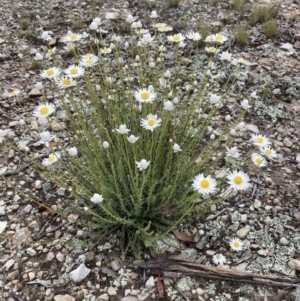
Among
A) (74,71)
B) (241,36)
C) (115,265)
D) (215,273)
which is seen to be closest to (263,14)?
(241,36)

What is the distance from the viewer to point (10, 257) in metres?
2.45

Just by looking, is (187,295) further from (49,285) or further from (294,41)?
(294,41)

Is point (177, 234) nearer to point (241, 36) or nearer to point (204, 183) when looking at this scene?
point (204, 183)

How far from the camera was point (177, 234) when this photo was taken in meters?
2.49

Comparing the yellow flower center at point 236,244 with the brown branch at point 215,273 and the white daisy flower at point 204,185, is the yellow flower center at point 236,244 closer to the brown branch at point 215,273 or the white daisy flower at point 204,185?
the brown branch at point 215,273

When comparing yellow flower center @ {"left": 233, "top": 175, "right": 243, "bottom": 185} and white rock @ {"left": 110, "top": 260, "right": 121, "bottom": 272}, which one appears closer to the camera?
yellow flower center @ {"left": 233, "top": 175, "right": 243, "bottom": 185}

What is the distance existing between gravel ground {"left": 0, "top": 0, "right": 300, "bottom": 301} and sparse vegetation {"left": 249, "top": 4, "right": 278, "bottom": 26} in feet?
2.42

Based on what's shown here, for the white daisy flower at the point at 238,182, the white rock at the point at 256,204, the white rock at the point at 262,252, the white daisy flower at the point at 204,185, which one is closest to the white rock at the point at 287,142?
the white rock at the point at 256,204

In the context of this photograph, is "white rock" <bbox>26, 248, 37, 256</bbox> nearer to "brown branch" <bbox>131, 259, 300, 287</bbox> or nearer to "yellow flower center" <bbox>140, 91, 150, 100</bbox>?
"brown branch" <bbox>131, 259, 300, 287</bbox>

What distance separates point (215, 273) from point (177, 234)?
0.34 m

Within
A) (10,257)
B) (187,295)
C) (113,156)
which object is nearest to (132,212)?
(113,156)

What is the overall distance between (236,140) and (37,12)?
2.98 m

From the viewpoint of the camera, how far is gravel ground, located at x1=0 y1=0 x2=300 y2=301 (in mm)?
2268

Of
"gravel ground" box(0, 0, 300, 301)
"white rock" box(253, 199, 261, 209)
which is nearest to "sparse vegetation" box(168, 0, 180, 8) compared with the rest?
"gravel ground" box(0, 0, 300, 301)
